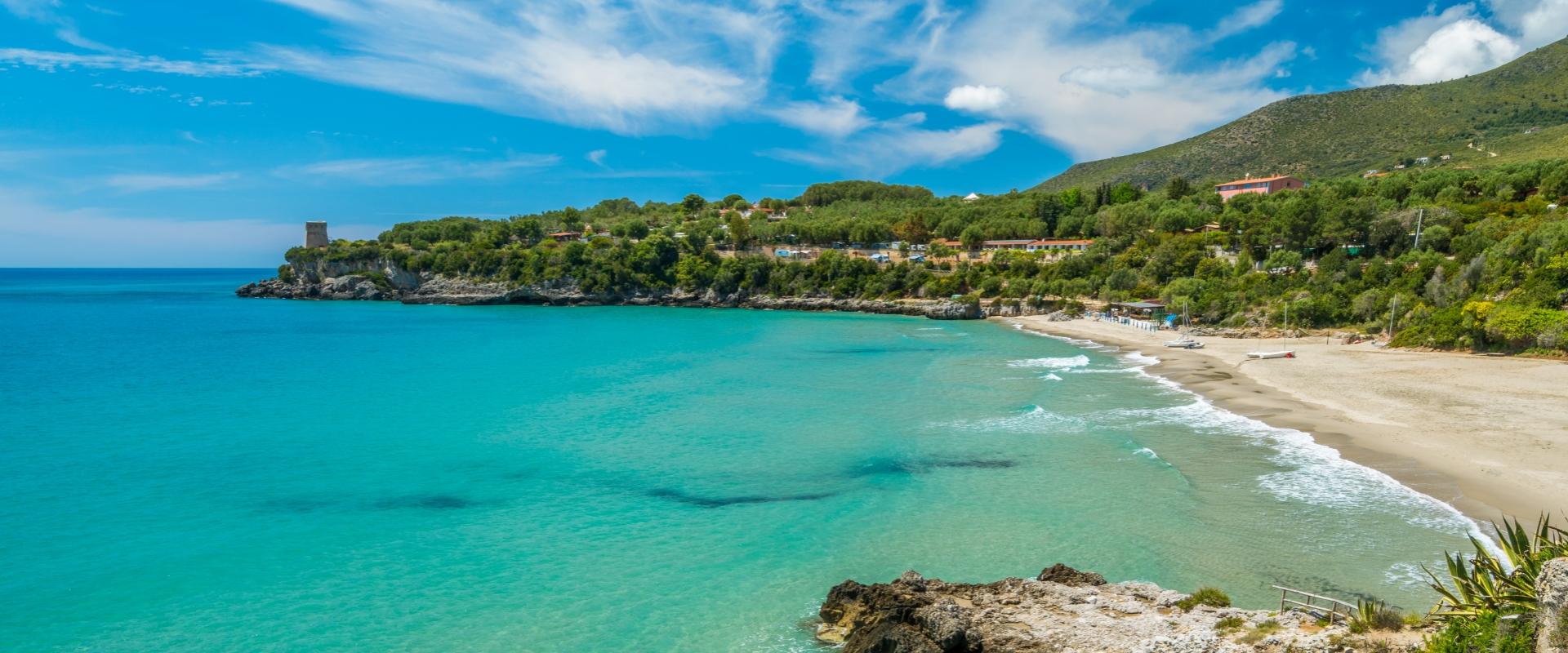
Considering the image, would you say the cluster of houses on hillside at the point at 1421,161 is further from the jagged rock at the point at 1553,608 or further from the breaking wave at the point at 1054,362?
the jagged rock at the point at 1553,608

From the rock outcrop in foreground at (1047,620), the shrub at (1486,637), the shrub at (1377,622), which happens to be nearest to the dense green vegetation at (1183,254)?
the shrub at (1377,622)

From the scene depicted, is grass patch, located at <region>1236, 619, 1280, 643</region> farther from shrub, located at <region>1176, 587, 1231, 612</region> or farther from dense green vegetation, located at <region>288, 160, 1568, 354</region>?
dense green vegetation, located at <region>288, 160, 1568, 354</region>

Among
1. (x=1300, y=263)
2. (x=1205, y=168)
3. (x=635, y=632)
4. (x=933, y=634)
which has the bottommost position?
(x=635, y=632)

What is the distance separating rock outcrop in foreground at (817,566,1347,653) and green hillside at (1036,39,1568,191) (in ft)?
354

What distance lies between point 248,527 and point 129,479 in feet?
21.6

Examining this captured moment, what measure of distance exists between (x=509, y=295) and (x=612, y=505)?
93.2 meters

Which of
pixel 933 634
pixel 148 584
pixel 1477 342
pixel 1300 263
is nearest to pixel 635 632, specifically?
pixel 933 634

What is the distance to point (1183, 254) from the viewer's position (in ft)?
234

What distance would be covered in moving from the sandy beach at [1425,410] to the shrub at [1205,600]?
951 cm

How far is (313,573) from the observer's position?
49.9 ft

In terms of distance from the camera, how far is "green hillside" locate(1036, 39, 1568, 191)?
102625 millimetres

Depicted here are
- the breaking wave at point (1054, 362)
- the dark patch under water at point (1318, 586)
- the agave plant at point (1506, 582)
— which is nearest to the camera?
the agave plant at point (1506, 582)

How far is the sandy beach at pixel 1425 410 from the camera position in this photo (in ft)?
61.5

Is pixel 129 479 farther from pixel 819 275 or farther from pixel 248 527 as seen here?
pixel 819 275
